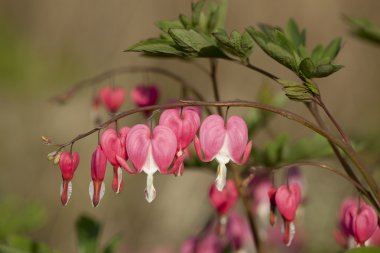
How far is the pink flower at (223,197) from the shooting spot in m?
2.05

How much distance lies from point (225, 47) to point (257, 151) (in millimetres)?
631

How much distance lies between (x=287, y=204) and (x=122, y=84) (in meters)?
5.60

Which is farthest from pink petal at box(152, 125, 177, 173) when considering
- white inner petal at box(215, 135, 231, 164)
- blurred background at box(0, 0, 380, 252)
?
blurred background at box(0, 0, 380, 252)

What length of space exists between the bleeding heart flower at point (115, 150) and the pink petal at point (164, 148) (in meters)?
0.08

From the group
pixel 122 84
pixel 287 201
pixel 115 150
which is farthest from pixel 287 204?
pixel 122 84

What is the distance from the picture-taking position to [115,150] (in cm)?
159

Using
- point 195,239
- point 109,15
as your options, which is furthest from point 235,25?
point 195,239

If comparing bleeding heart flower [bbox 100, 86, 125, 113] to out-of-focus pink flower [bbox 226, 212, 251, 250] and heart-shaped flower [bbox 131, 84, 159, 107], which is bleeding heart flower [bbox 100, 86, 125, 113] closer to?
heart-shaped flower [bbox 131, 84, 159, 107]

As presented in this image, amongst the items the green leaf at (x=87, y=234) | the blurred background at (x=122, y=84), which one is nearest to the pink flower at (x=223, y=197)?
the green leaf at (x=87, y=234)

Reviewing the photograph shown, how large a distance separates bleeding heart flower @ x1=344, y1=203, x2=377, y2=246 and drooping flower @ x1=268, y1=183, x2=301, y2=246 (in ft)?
0.46

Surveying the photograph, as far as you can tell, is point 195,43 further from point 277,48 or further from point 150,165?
point 150,165

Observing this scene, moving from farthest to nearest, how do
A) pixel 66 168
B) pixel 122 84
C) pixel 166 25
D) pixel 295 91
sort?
pixel 122 84, pixel 166 25, pixel 66 168, pixel 295 91

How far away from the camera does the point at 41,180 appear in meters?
5.84

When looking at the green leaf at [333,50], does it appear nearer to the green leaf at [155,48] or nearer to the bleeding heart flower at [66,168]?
the green leaf at [155,48]
